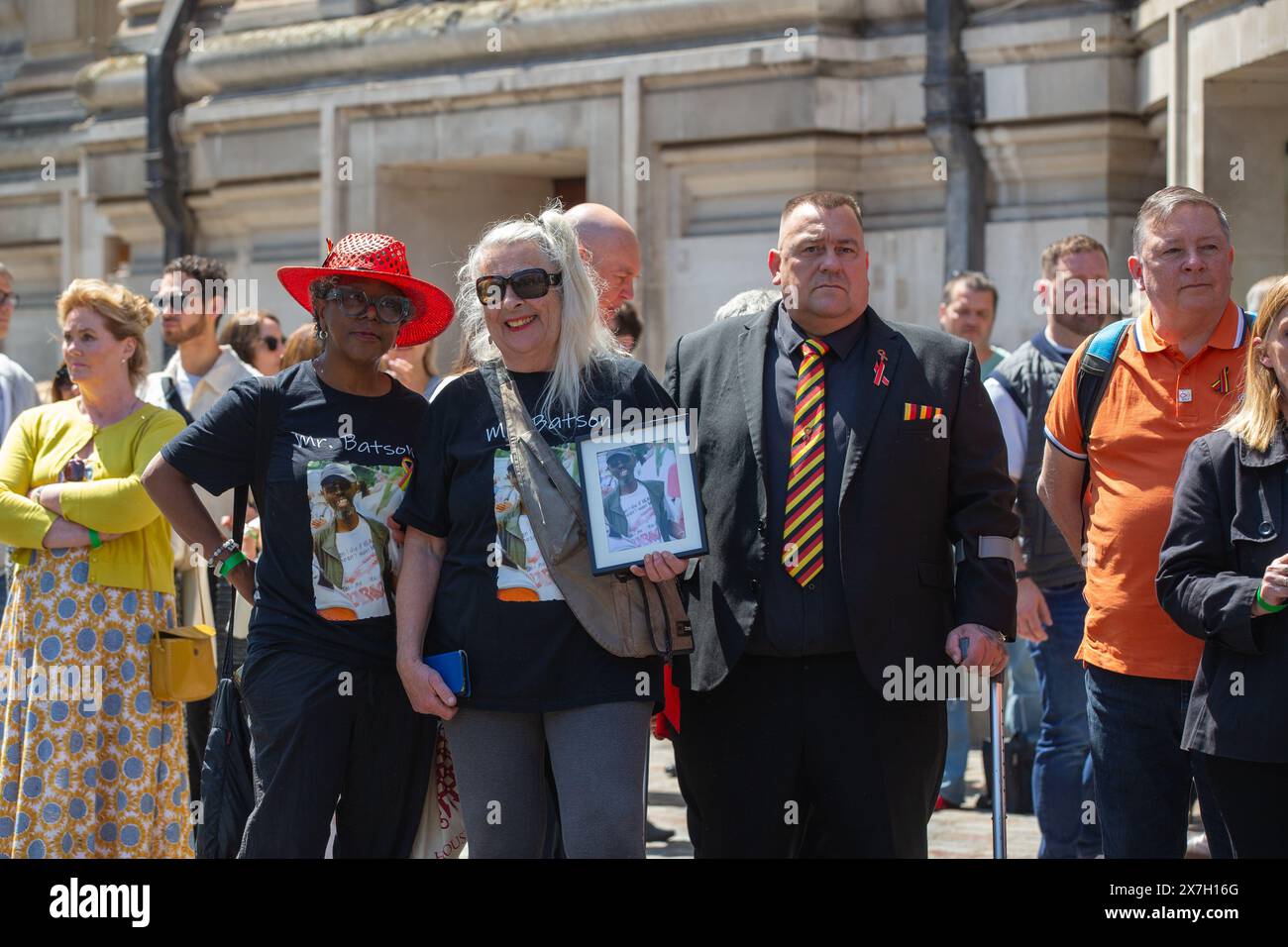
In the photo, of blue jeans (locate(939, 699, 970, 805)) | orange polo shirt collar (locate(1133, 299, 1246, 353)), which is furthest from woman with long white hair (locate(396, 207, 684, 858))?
blue jeans (locate(939, 699, 970, 805))

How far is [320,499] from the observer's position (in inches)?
199

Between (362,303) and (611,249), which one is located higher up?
(611,249)

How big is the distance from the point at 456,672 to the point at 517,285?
0.91 m

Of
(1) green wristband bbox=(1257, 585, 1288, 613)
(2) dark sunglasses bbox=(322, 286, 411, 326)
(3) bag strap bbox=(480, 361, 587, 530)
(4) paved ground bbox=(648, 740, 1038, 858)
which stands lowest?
(4) paved ground bbox=(648, 740, 1038, 858)

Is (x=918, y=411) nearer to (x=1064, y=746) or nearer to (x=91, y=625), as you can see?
(x=1064, y=746)

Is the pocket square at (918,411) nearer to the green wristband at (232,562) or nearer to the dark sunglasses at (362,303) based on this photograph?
the dark sunglasses at (362,303)

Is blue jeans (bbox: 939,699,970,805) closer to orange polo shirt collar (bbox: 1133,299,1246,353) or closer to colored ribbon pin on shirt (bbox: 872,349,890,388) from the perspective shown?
orange polo shirt collar (bbox: 1133,299,1246,353)

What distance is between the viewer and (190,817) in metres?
6.59

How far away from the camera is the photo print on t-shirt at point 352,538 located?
5.03 m

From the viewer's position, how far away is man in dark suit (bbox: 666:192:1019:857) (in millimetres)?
4766

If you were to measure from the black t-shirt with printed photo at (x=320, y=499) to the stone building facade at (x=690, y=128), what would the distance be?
4.81 meters

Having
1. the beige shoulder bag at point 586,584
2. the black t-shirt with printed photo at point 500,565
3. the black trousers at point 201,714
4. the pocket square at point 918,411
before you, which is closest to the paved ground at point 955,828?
the black trousers at point 201,714

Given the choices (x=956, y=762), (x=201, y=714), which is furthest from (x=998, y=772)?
(x=201, y=714)

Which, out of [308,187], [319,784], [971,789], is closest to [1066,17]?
[971,789]
